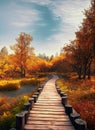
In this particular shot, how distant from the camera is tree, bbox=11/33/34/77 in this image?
54312 mm

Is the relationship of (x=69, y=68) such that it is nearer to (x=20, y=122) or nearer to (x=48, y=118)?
(x=48, y=118)

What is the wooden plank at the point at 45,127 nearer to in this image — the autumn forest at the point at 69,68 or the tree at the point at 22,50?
the autumn forest at the point at 69,68

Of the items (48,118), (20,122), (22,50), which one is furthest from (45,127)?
(22,50)

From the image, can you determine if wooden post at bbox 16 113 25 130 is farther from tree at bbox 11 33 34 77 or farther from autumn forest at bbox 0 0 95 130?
tree at bbox 11 33 34 77

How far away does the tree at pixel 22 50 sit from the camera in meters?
54.3

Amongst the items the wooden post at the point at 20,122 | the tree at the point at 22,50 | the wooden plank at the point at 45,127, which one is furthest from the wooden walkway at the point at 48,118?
the tree at the point at 22,50

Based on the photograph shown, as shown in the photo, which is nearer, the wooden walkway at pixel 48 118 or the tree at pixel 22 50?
the wooden walkway at pixel 48 118

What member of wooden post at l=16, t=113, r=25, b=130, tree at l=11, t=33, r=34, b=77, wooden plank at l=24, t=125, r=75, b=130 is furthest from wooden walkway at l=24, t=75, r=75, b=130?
tree at l=11, t=33, r=34, b=77

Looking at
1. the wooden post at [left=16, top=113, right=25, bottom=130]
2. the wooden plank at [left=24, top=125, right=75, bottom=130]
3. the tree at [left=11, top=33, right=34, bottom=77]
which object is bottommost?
the wooden plank at [left=24, top=125, right=75, bottom=130]

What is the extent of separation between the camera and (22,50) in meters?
54.8

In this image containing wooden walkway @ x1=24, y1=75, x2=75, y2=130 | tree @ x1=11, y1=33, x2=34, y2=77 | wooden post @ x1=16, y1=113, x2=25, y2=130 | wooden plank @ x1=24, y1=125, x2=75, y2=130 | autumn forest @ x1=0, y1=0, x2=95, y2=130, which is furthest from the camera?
tree @ x1=11, y1=33, x2=34, y2=77

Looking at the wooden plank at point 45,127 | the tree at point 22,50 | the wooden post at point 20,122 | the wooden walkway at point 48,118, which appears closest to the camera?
the wooden post at point 20,122

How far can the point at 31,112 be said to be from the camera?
44.0ft

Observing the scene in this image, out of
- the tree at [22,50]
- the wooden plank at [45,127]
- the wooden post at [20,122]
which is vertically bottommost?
the wooden plank at [45,127]
